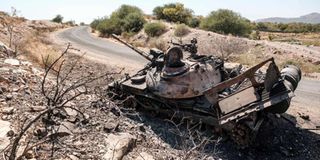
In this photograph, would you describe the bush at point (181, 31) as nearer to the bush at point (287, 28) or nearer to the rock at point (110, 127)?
the rock at point (110, 127)

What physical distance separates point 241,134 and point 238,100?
82cm

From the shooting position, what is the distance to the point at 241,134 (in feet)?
31.0

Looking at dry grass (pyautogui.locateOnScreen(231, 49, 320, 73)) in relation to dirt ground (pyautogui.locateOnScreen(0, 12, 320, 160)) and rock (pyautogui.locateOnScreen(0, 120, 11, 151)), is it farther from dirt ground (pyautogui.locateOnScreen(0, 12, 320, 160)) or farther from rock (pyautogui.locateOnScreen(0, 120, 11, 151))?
rock (pyautogui.locateOnScreen(0, 120, 11, 151))

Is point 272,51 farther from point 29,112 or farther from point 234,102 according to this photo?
point 29,112

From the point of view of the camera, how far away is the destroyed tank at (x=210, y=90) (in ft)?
30.1

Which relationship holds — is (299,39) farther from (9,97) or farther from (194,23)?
(9,97)

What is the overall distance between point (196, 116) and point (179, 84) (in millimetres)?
924

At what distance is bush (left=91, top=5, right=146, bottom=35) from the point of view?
4101 centimetres

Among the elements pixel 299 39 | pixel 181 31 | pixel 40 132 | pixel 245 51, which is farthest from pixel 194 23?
pixel 40 132

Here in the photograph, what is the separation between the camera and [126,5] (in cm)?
4906

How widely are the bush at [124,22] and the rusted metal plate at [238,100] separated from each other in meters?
30.4

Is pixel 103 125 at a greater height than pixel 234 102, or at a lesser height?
lesser

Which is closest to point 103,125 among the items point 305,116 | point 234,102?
point 234,102

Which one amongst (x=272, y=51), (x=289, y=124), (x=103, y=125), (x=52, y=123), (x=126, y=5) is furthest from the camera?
(x=126, y=5)
